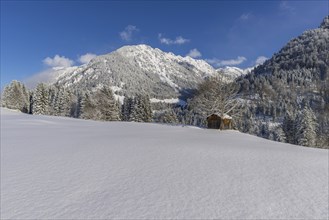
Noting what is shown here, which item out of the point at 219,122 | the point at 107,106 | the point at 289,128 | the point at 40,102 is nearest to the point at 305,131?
the point at 289,128

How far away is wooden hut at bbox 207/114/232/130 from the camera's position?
33128 millimetres

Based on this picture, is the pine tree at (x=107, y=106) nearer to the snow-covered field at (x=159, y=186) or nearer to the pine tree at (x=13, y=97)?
the pine tree at (x=13, y=97)

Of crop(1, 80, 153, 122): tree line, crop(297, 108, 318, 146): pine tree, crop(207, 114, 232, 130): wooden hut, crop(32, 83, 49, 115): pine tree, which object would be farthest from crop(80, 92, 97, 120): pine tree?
crop(297, 108, 318, 146): pine tree

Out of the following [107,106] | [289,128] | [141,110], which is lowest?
[289,128]

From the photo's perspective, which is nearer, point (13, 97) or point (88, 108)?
point (88, 108)

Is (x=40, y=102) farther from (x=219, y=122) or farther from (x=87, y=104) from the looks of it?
(x=219, y=122)

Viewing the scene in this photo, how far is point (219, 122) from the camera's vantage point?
33.2 m

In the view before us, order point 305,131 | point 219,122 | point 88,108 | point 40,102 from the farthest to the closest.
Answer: point 40,102 → point 88,108 → point 305,131 → point 219,122

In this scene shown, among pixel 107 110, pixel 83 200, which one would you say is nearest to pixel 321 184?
pixel 83 200

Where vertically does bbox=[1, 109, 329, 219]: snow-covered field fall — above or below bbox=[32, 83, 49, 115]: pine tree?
below

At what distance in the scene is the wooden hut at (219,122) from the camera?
33.1 m

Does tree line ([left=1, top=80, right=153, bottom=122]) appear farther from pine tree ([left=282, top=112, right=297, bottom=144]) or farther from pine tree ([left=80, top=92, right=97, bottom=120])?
pine tree ([left=282, top=112, right=297, bottom=144])

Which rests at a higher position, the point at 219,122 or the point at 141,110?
the point at 141,110

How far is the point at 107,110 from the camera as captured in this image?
57.4 meters
